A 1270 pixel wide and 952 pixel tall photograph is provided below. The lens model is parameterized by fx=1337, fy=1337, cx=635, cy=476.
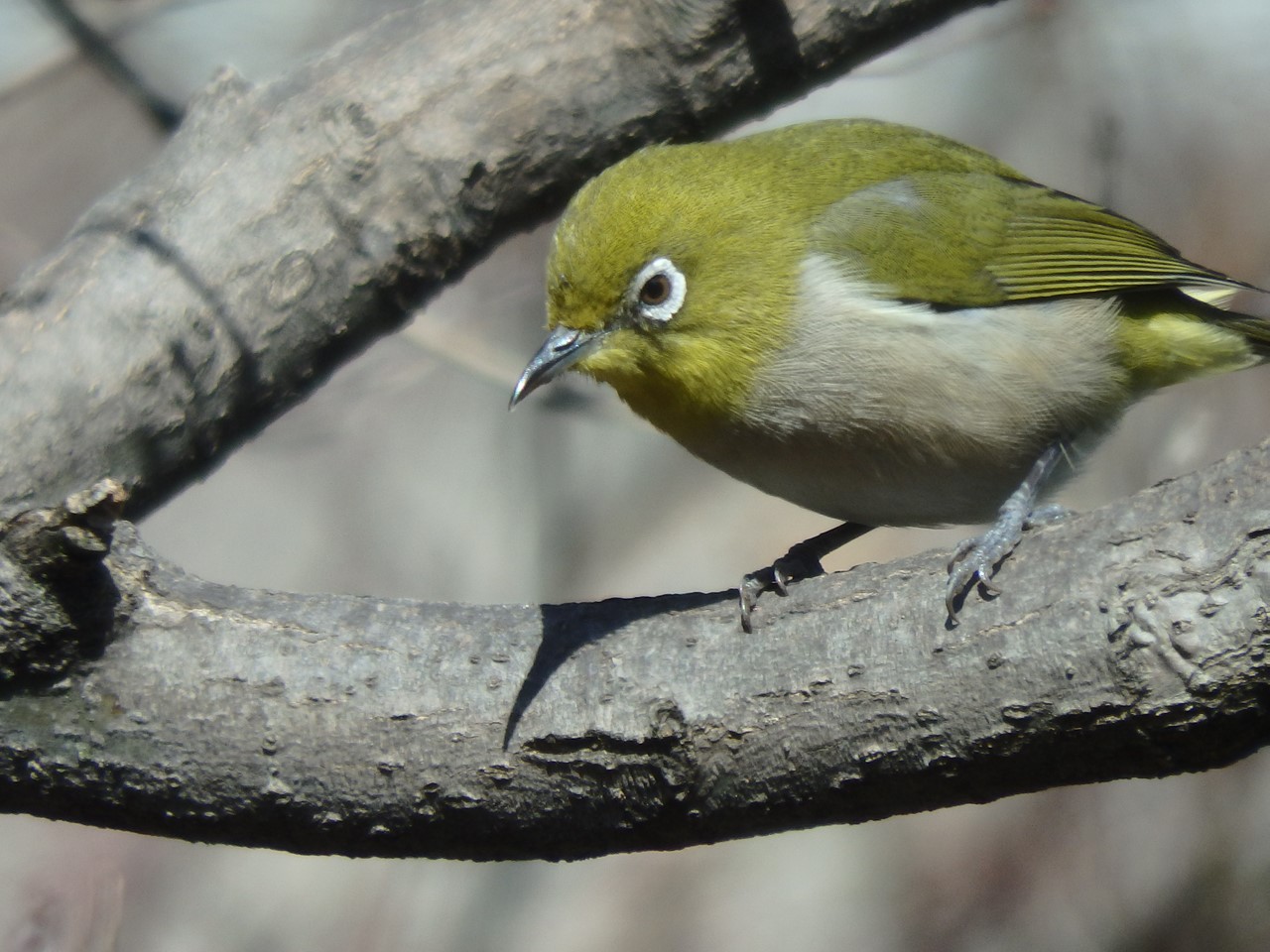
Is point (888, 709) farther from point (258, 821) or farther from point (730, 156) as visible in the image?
point (730, 156)

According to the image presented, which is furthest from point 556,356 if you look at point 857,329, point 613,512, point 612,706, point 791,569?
point 613,512

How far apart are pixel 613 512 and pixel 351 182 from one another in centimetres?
455

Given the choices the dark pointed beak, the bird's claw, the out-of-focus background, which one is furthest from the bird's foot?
the out-of-focus background

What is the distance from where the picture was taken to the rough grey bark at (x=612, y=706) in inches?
101

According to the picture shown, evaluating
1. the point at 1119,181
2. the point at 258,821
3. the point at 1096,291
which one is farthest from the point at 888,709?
the point at 1119,181

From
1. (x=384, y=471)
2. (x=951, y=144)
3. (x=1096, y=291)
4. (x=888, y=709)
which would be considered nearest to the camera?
(x=888, y=709)

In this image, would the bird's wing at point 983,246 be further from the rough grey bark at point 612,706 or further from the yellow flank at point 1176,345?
the rough grey bark at point 612,706

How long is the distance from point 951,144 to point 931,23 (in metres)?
0.66

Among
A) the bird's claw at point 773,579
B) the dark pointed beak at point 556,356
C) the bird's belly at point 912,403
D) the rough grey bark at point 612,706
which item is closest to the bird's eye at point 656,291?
the dark pointed beak at point 556,356

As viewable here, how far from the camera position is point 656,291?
3975 mm

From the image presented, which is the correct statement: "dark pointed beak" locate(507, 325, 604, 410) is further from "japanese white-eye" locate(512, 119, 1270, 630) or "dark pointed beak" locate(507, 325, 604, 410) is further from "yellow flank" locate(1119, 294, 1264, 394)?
"yellow flank" locate(1119, 294, 1264, 394)

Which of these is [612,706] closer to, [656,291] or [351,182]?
[656,291]

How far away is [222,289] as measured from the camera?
405 centimetres

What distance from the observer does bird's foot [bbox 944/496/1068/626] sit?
9.34ft
